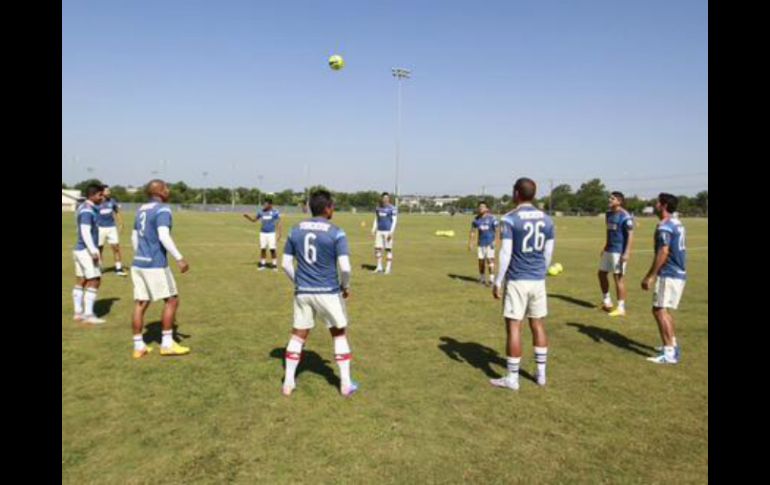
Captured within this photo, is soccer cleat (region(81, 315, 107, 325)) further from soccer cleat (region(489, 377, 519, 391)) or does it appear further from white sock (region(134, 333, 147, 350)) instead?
soccer cleat (region(489, 377, 519, 391))

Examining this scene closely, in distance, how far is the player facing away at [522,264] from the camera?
245 inches

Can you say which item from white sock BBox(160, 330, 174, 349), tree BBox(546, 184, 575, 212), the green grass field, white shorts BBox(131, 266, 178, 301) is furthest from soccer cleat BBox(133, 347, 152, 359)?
tree BBox(546, 184, 575, 212)

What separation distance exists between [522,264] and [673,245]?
300 cm

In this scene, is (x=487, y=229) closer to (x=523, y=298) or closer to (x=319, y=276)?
(x=523, y=298)

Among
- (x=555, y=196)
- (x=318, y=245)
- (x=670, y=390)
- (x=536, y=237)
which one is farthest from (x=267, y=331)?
(x=555, y=196)

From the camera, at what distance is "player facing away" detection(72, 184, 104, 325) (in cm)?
902

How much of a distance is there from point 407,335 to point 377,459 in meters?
4.45

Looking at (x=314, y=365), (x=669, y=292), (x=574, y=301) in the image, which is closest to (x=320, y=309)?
(x=314, y=365)

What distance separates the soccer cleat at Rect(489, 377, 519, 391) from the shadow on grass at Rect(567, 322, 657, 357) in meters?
3.16

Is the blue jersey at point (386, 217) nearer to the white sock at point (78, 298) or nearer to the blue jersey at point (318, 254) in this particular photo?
the white sock at point (78, 298)

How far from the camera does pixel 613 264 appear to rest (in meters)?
11.0

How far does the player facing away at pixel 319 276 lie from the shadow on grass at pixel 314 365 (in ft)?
1.98

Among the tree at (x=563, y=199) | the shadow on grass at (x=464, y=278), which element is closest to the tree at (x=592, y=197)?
the tree at (x=563, y=199)
